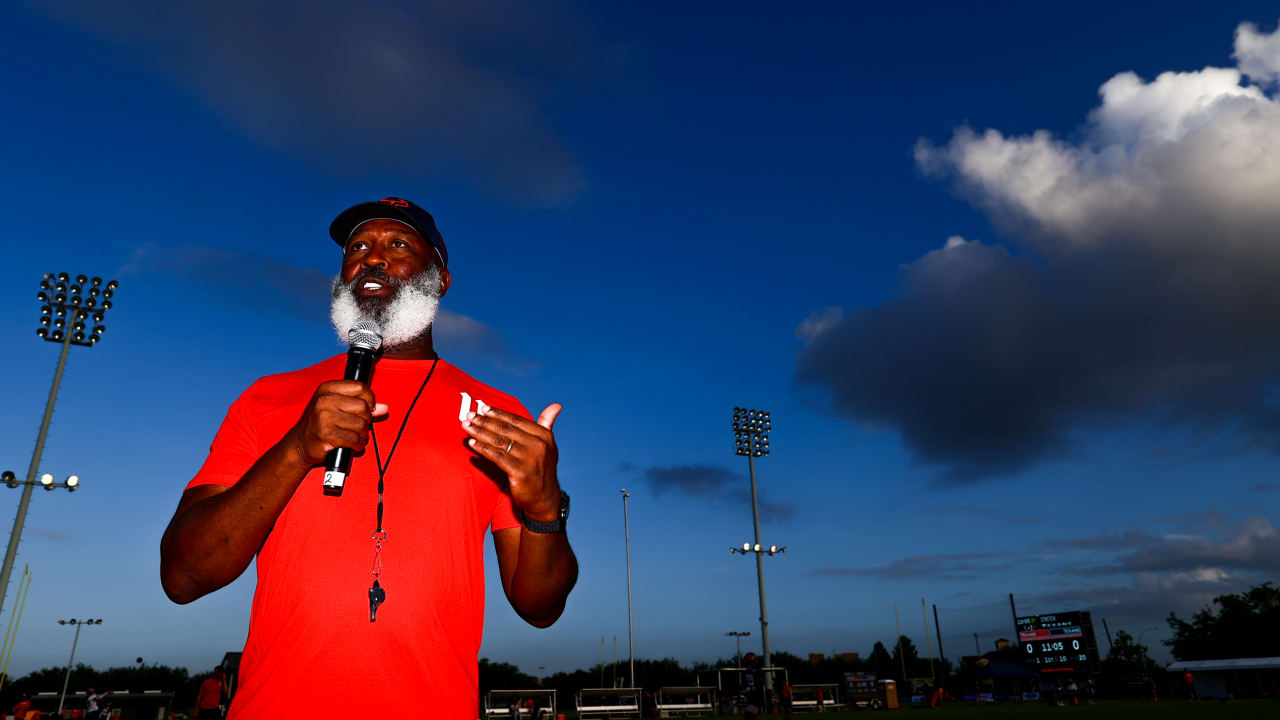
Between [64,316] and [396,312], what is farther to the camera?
[64,316]

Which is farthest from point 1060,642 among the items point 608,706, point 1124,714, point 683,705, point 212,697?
point 212,697

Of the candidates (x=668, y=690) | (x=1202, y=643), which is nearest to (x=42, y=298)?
(x=668, y=690)

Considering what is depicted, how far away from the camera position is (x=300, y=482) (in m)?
2.00

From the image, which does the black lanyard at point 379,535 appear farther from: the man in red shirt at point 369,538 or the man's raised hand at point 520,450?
the man's raised hand at point 520,450

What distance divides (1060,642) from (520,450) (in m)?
66.5

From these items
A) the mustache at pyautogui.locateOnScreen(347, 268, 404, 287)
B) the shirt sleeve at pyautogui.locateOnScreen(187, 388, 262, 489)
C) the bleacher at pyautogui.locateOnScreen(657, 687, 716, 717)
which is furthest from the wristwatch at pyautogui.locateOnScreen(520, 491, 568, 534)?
Answer: the bleacher at pyautogui.locateOnScreen(657, 687, 716, 717)

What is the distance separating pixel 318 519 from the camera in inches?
81.9

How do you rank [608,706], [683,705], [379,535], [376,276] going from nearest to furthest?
1. [379,535]
2. [376,276]
3. [608,706]
4. [683,705]

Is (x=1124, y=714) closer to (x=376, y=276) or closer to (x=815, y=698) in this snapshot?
(x=815, y=698)

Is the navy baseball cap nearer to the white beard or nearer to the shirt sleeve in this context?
the white beard

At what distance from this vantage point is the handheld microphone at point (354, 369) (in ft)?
5.89

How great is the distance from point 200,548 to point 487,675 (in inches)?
3837

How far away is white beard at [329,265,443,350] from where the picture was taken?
2707 millimetres

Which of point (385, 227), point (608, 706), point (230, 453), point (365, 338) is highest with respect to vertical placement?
point (385, 227)
